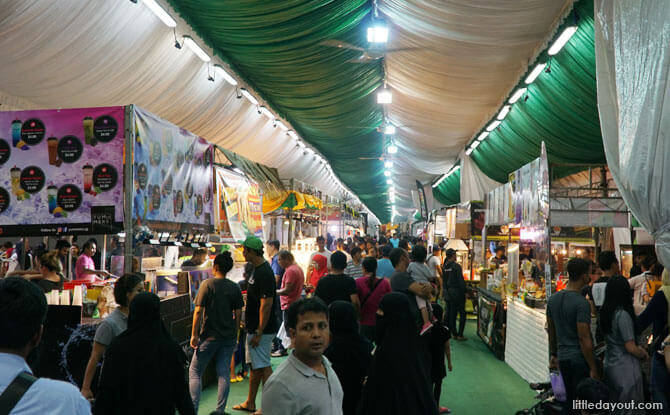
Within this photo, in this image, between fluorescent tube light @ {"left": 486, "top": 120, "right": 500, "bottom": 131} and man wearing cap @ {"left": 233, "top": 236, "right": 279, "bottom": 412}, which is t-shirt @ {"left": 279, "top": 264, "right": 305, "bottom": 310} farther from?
fluorescent tube light @ {"left": 486, "top": 120, "right": 500, "bottom": 131}

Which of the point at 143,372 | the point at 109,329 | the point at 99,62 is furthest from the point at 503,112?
the point at 143,372

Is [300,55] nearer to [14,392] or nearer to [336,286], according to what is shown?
[336,286]

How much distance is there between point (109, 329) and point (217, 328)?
1.36m

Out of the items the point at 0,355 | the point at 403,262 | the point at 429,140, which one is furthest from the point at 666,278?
the point at 429,140

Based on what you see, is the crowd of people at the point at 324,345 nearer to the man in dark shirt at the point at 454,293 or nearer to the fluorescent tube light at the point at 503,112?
the man in dark shirt at the point at 454,293

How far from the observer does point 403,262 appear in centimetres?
547

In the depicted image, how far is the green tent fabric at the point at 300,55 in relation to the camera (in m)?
6.91

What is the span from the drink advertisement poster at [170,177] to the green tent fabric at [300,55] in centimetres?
224

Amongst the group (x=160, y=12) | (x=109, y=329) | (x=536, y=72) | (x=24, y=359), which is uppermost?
(x=160, y=12)

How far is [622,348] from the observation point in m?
3.88

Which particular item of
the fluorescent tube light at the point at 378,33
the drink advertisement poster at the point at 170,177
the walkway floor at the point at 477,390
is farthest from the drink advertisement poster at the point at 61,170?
the fluorescent tube light at the point at 378,33

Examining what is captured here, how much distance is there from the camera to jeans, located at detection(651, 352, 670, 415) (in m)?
3.71

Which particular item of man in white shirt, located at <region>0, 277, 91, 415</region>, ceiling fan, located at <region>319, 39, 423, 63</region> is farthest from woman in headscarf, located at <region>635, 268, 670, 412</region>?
ceiling fan, located at <region>319, 39, 423, 63</region>

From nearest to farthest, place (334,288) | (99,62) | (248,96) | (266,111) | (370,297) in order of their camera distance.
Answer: (334,288) < (370,297) < (99,62) < (248,96) < (266,111)
